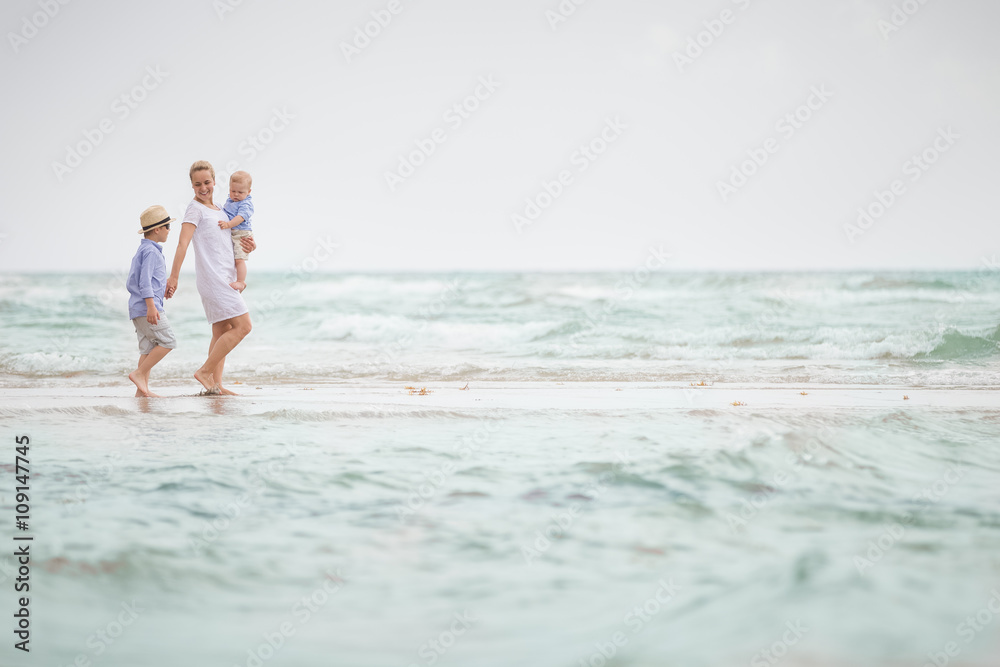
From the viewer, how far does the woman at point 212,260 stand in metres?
5.13

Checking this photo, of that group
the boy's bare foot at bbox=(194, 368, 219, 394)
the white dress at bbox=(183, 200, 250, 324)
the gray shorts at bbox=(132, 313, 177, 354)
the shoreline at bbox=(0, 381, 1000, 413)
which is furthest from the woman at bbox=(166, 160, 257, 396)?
the shoreline at bbox=(0, 381, 1000, 413)

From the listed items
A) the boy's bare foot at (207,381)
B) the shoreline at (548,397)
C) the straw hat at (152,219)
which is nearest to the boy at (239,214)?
the straw hat at (152,219)

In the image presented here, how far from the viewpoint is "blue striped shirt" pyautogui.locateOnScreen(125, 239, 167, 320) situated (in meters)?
5.18

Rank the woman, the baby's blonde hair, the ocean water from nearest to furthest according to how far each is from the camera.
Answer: the ocean water, the woman, the baby's blonde hair

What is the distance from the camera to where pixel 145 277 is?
518 centimetres

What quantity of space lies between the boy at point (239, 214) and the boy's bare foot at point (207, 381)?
27.2 inches

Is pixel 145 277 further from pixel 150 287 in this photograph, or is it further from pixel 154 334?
pixel 154 334

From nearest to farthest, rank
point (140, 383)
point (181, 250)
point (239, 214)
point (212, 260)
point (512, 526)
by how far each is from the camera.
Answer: point (512, 526)
point (181, 250)
point (212, 260)
point (239, 214)
point (140, 383)

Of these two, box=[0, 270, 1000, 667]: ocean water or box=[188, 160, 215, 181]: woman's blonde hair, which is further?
box=[188, 160, 215, 181]: woman's blonde hair

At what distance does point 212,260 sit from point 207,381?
3.06ft

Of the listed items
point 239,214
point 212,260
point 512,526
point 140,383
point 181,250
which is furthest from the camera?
point 140,383

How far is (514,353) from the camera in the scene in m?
9.88

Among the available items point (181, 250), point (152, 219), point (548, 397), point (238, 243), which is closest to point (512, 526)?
point (548, 397)

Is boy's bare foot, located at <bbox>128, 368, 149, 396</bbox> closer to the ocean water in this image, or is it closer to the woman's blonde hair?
the ocean water
